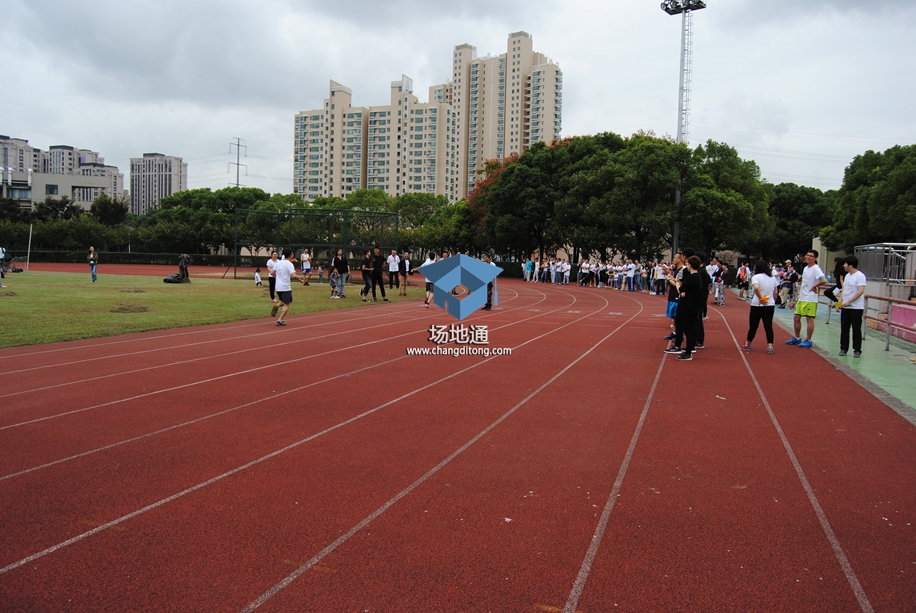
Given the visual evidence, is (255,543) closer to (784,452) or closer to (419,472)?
(419,472)

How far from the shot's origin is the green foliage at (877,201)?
3566 centimetres

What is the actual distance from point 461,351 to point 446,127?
412 feet

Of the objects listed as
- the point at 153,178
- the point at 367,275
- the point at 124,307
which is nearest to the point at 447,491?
the point at 124,307

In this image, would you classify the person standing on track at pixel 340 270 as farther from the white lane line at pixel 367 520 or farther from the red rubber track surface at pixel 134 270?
the red rubber track surface at pixel 134 270

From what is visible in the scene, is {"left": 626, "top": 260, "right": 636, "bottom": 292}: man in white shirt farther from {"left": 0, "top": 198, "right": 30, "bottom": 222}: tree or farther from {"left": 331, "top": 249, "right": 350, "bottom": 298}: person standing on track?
{"left": 0, "top": 198, "right": 30, "bottom": 222}: tree

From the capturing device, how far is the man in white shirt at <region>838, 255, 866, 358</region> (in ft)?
35.0

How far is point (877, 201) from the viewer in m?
37.7

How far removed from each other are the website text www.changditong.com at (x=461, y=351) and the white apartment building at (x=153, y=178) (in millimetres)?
198549

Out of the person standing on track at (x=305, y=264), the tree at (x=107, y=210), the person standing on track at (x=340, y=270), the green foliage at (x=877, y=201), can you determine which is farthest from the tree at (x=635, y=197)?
the tree at (x=107, y=210)

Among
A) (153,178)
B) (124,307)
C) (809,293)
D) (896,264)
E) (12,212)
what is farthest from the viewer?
(153,178)

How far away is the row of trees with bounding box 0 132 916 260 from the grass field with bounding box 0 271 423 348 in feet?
24.2

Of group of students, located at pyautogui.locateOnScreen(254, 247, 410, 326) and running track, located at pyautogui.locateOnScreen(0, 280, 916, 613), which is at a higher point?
group of students, located at pyautogui.locateOnScreen(254, 247, 410, 326)

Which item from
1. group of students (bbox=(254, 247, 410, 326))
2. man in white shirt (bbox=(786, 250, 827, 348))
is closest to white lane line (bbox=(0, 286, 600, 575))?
group of students (bbox=(254, 247, 410, 326))

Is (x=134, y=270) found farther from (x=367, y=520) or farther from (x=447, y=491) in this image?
(x=367, y=520)
